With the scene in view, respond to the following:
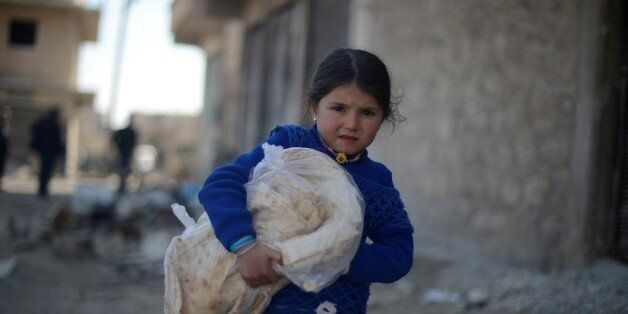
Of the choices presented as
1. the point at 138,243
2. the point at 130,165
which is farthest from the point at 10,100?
the point at 138,243

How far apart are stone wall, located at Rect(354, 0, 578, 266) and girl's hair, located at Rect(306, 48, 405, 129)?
211 cm

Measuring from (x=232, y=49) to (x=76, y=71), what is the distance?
13275 mm

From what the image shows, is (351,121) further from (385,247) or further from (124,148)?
(124,148)

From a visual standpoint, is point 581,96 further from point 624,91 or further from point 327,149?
point 327,149

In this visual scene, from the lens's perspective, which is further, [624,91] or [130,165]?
[130,165]

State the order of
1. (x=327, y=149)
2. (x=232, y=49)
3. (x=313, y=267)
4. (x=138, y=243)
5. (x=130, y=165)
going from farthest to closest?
(x=130, y=165) → (x=232, y=49) → (x=138, y=243) → (x=327, y=149) → (x=313, y=267)

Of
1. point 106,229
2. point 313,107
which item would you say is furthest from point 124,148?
point 313,107

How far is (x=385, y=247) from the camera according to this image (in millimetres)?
1386

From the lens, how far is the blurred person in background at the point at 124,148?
11.1 m

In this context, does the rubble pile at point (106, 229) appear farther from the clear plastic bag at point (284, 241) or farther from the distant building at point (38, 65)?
the distant building at point (38, 65)

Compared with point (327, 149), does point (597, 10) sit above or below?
above

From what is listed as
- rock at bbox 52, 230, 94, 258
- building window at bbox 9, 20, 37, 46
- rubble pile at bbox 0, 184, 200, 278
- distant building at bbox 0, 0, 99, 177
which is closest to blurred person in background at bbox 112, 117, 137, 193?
rubble pile at bbox 0, 184, 200, 278

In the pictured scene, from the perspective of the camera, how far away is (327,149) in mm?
1490

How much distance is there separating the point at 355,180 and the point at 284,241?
0.31 metres
